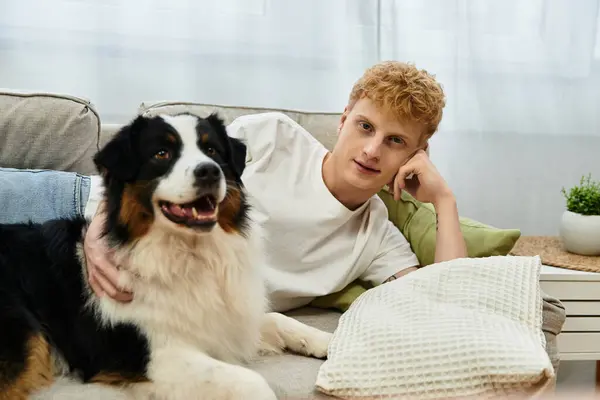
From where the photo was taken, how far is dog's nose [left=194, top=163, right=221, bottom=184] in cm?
133

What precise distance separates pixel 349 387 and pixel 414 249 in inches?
38.7

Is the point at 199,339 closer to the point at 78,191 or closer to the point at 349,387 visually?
the point at 349,387

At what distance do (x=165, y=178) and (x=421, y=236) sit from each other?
1.20m

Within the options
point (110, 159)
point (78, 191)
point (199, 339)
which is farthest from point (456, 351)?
point (78, 191)

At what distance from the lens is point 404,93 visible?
6.26 ft

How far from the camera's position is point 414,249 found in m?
2.26

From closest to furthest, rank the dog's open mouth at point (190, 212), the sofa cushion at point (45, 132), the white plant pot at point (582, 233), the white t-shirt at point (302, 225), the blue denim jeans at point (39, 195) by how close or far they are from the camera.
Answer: the dog's open mouth at point (190, 212) < the blue denim jeans at point (39, 195) < the white t-shirt at point (302, 225) < the sofa cushion at point (45, 132) < the white plant pot at point (582, 233)

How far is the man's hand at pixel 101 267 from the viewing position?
57.1 inches

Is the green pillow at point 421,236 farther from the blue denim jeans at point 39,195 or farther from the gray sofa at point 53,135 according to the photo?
the blue denim jeans at point 39,195

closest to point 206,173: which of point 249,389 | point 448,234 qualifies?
point 249,389

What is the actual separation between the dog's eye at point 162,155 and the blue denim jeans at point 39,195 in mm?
591

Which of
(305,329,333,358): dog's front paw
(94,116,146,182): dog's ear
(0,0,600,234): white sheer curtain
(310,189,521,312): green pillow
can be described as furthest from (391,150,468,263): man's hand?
(0,0,600,234): white sheer curtain

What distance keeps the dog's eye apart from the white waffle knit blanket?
660 mm

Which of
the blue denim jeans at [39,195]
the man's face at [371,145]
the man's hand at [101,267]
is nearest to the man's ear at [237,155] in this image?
the man's hand at [101,267]
